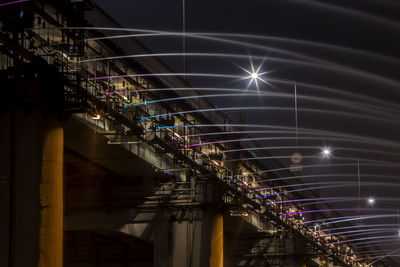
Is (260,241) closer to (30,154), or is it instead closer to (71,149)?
(71,149)

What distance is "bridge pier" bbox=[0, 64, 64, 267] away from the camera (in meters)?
35.1

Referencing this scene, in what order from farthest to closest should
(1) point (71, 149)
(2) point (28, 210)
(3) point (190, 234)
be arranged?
(3) point (190, 234) < (1) point (71, 149) < (2) point (28, 210)

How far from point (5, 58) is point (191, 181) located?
22.5 m

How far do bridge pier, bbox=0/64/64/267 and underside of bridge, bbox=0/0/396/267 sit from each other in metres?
0.05

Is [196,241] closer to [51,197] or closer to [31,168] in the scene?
[51,197]

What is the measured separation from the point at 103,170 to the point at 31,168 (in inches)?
868

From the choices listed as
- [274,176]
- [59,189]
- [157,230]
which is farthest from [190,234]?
[274,176]

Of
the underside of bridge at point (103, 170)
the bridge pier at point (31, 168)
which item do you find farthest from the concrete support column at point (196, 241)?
the bridge pier at point (31, 168)

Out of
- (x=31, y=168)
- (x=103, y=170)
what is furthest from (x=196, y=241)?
(x=31, y=168)

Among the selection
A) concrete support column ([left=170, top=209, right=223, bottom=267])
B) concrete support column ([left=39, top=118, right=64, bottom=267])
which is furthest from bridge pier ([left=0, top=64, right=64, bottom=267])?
concrete support column ([left=170, top=209, right=223, bottom=267])

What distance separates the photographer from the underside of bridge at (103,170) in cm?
3581

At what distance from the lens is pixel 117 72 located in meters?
53.4

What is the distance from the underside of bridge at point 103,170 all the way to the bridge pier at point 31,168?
1.8 inches

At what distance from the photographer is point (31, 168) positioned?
36.2 meters
